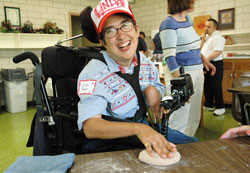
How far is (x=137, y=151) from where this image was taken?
76cm

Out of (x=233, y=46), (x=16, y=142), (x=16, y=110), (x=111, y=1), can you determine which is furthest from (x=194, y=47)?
(x=16, y=110)

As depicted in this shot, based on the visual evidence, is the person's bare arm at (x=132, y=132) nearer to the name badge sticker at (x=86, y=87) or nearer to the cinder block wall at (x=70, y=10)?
the name badge sticker at (x=86, y=87)

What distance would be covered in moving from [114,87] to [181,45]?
121cm

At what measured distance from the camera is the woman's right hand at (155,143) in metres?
0.71

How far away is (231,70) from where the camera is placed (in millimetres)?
4430

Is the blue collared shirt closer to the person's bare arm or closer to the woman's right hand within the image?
the person's bare arm

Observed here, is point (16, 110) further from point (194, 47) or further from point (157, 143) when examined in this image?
point (157, 143)

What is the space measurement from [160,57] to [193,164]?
109 inches

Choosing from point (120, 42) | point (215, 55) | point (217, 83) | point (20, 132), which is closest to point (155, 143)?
point (120, 42)

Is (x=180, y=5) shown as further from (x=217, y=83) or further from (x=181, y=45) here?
(x=217, y=83)

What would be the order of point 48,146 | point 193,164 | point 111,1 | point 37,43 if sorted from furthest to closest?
point 37,43
point 48,146
point 111,1
point 193,164

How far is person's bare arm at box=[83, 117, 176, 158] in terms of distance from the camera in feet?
2.39

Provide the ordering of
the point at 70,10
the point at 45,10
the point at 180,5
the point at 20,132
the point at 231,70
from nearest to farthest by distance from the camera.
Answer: the point at 180,5
the point at 20,132
the point at 231,70
the point at 45,10
the point at 70,10

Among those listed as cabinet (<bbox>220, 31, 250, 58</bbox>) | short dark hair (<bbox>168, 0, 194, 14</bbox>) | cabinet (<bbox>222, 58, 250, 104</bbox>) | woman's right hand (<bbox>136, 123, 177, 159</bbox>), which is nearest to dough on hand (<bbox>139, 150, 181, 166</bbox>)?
woman's right hand (<bbox>136, 123, 177, 159</bbox>)
